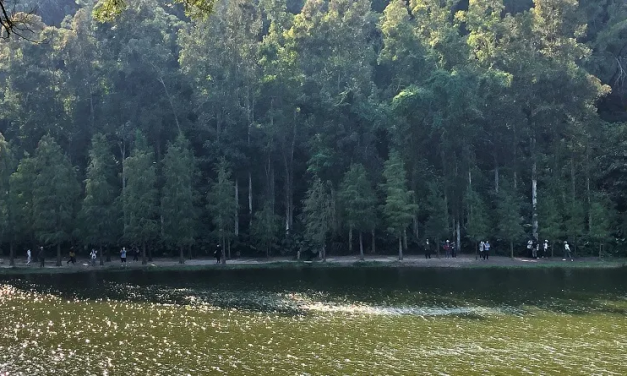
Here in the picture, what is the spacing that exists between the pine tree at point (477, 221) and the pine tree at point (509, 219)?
129 cm

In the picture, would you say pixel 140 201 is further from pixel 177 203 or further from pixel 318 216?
pixel 318 216

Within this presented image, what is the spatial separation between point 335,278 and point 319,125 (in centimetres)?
1840

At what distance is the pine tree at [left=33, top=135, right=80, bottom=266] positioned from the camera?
48188 millimetres

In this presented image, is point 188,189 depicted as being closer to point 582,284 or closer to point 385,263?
point 385,263

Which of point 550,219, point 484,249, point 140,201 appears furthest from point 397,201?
point 140,201

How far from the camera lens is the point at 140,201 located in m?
49.0

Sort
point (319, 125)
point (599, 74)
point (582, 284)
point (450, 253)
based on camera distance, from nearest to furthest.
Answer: point (582, 284) → point (450, 253) → point (319, 125) → point (599, 74)

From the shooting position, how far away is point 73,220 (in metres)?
50.0

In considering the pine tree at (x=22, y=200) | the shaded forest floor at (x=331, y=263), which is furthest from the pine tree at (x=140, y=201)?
the pine tree at (x=22, y=200)

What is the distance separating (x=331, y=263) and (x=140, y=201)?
16.6 m

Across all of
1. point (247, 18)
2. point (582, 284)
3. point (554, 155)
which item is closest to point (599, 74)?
point (554, 155)

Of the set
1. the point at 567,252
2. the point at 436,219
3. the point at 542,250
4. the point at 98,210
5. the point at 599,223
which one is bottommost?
the point at 567,252

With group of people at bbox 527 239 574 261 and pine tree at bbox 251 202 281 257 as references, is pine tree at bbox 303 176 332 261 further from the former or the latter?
group of people at bbox 527 239 574 261

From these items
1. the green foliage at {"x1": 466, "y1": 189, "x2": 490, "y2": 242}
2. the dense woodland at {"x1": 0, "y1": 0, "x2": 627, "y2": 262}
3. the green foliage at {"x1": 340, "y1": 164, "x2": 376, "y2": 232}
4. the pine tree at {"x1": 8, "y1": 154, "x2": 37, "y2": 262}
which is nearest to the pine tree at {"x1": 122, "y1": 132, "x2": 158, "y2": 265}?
the dense woodland at {"x1": 0, "y1": 0, "x2": 627, "y2": 262}
